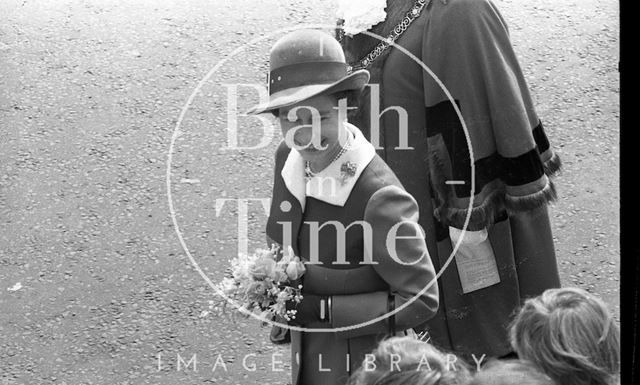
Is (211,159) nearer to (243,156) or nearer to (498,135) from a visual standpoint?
(243,156)

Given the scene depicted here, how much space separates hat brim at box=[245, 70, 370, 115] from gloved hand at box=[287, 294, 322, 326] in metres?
0.43

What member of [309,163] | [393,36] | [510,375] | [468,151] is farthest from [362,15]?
[510,375]

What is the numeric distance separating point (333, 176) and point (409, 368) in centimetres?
51

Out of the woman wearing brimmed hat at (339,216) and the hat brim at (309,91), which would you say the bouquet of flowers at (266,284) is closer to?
the woman wearing brimmed hat at (339,216)

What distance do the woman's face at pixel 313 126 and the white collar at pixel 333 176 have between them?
4cm

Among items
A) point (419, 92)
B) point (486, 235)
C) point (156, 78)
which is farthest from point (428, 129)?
point (156, 78)

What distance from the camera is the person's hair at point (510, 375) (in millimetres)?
1902

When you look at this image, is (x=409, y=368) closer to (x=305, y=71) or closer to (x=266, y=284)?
(x=266, y=284)

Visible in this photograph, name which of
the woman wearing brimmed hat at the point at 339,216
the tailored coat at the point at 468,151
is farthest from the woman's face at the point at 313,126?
the tailored coat at the point at 468,151

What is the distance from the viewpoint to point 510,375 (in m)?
1.93

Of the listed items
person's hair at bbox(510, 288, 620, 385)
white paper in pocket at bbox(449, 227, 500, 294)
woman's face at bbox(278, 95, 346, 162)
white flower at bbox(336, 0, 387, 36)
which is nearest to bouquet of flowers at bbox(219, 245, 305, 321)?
woman's face at bbox(278, 95, 346, 162)

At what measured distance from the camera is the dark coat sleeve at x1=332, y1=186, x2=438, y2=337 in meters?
2.26

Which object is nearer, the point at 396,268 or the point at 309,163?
the point at 396,268

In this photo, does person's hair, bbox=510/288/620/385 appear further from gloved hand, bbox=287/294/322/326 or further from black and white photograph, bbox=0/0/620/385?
gloved hand, bbox=287/294/322/326
